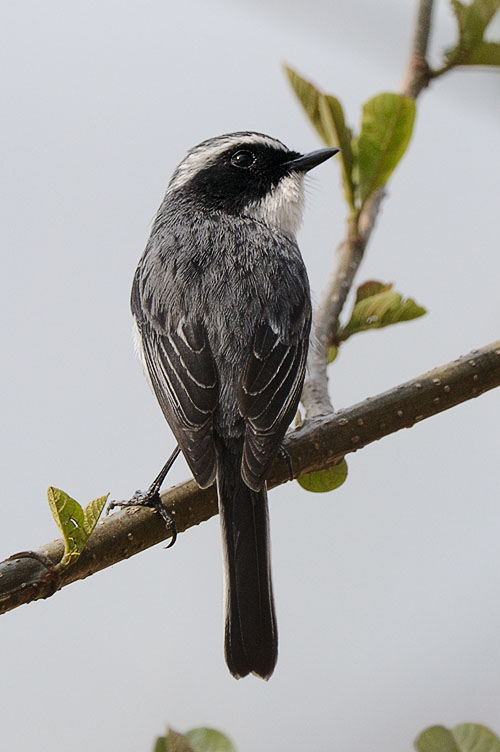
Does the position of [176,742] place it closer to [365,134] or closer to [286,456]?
[286,456]

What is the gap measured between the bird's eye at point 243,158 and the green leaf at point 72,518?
A: 2.08 m

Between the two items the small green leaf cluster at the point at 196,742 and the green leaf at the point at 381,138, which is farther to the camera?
the green leaf at the point at 381,138

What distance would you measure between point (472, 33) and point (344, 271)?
3.13ft

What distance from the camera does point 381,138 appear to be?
10.3 feet

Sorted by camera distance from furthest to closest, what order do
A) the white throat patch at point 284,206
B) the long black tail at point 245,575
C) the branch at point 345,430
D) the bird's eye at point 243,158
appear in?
the bird's eye at point 243,158 < the white throat patch at point 284,206 < the long black tail at point 245,575 < the branch at point 345,430

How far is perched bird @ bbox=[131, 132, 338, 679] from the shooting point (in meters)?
2.66

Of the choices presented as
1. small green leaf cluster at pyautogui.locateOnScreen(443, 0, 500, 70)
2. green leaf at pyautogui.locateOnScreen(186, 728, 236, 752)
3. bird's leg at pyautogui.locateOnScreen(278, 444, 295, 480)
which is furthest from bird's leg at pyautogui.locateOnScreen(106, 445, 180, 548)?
A: small green leaf cluster at pyautogui.locateOnScreen(443, 0, 500, 70)

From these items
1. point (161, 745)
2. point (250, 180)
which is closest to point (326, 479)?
point (161, 745)

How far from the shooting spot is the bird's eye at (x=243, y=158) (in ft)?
12.5

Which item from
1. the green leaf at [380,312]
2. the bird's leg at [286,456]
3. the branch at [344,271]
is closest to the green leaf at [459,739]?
the bird's leg at [286,456]

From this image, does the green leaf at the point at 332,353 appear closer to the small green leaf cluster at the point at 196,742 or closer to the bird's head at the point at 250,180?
the bird's head at the point at 250,180

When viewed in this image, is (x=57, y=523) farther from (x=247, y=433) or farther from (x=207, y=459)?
(x=247, y=433)

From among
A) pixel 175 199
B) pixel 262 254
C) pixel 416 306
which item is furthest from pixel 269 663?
pixel 175 199

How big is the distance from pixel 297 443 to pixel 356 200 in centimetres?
100
